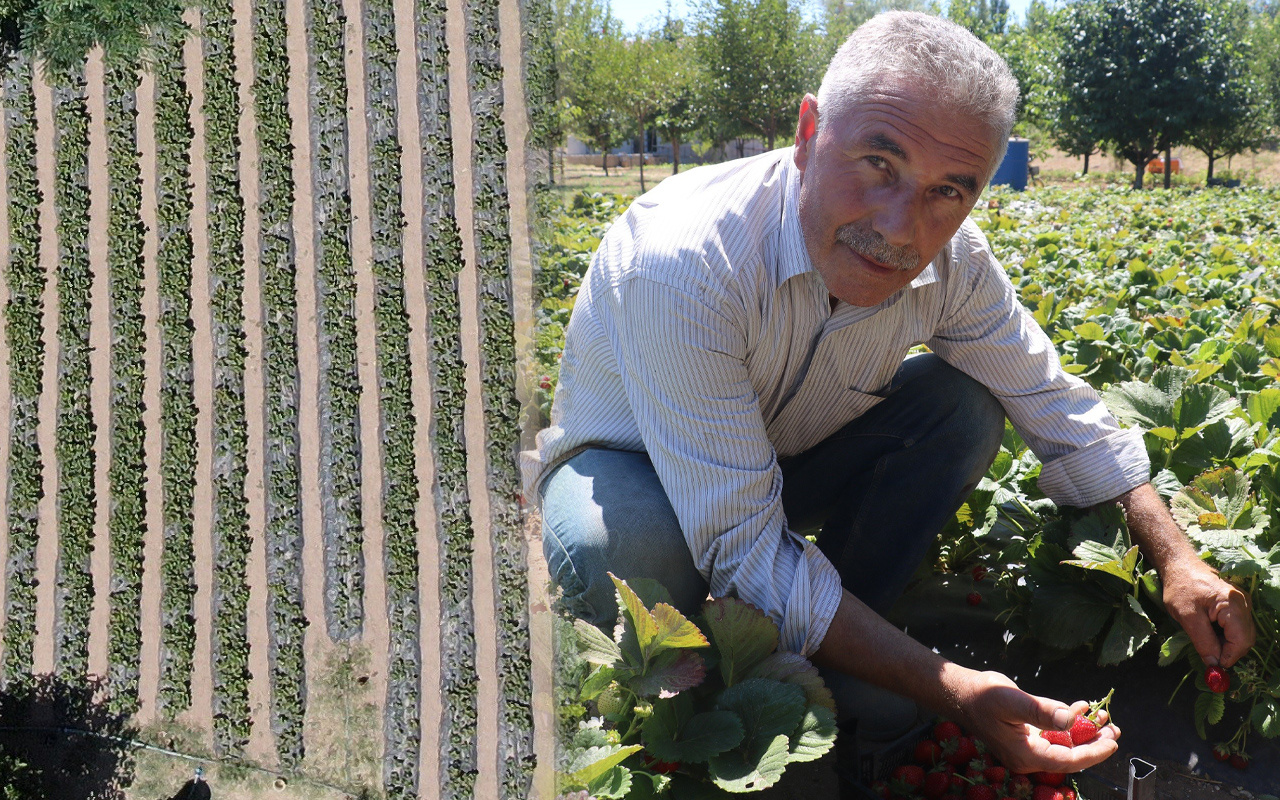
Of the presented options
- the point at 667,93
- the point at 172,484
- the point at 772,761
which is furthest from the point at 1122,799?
the point at 667,93

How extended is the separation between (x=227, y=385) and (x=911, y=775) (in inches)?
150

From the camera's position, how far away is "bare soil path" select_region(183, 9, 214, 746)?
3545mm

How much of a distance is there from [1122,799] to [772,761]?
577mm

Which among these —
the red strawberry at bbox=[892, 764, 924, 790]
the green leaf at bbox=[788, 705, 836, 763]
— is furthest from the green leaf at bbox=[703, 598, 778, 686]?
the red strawberry at bbox=[892, 764, 924, 790]

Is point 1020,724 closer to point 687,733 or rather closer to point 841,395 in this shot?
point 687,733

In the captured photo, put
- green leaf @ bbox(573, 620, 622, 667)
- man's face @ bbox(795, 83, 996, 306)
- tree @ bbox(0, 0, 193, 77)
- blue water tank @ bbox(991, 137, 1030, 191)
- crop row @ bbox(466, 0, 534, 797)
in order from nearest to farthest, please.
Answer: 1. man's face @ bbox(795, 83, 996, 306)
2. green leaf @ bbox(573, 620, 622, 667)
3. crop row @ bbox(466, 0, 534, 797)
4. tree @ bbox(0, 0, 193, 77)
5. blue water tank @ bbox(991, 137, 1030, 191)

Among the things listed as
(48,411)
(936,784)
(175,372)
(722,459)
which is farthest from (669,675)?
(48,411)

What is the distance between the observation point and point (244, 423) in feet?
14.6

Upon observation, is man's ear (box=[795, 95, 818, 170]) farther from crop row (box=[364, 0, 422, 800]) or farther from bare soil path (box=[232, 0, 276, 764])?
bare soil path (box=[232, 0, 276, 764])

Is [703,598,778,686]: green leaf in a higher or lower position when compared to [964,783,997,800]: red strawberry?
higher

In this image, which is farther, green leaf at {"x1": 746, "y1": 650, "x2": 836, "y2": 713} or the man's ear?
the man's ear

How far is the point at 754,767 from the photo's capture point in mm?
1452

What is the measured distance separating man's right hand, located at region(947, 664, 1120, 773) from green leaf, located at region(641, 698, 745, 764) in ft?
1.10

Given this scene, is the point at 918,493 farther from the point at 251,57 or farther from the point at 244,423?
the point at 251,57
